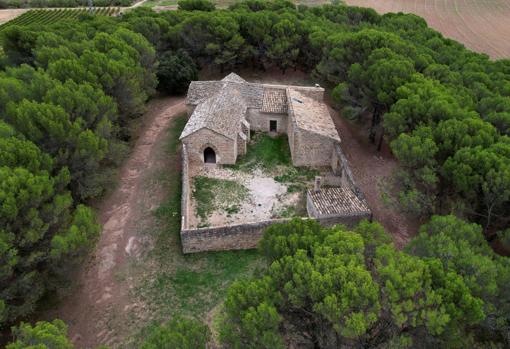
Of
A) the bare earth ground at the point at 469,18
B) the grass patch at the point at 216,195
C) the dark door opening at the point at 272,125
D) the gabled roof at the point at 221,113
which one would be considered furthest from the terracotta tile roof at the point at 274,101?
the bare earth ground at the point at 469,18

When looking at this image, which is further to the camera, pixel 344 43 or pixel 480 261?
pixel 344 43

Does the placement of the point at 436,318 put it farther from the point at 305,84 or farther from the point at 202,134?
the point at 305,84

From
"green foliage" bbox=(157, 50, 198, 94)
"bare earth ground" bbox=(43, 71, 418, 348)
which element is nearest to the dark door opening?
"bare earth ground" bbox=(43, 71, 418, 348)

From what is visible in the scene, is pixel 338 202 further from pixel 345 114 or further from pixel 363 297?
pixel 363 297

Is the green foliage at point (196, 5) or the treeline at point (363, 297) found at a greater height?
the green foliage at point (196, 5)

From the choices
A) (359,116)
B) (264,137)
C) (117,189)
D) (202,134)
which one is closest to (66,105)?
(117,189)

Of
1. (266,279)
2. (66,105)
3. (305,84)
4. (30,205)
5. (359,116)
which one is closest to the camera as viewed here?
(266,279)

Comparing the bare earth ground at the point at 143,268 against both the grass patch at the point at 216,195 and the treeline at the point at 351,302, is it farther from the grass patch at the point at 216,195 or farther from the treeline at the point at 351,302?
the treeline at the point at 351,302

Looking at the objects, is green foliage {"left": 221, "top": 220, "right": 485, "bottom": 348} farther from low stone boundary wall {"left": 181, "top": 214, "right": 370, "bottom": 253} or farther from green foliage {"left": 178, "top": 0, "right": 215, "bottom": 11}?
green foliage {"left": 178, "top": 0, "right": 215, "bottom": 11}
